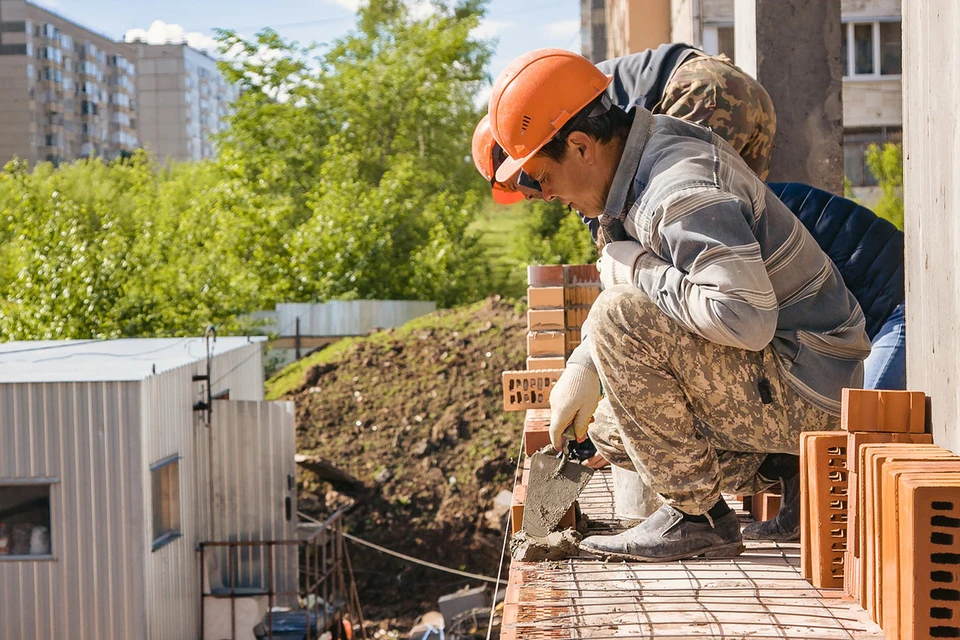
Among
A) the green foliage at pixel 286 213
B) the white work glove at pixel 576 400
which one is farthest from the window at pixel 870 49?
the white work glove at pixel 576 400

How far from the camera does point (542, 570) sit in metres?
3.20

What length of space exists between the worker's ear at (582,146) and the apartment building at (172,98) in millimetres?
88612

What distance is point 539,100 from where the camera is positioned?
3.12 metres

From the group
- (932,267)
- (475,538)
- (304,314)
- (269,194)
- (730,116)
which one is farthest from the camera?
(269,194)

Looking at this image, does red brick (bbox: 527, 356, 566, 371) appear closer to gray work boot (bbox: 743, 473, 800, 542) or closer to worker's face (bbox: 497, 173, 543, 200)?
worker's face (bbox: 497, 173, 543, 200)

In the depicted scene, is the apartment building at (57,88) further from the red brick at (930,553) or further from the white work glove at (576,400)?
the red brick at (930,553)

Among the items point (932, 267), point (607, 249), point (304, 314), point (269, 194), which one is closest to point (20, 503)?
point (607, 249)

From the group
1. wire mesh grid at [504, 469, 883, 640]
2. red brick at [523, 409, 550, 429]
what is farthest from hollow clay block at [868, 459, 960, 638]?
red brick at [523, 409, 550, 429]

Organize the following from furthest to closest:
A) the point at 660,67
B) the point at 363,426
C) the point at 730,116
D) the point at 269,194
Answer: the point at 269,194 → the point at 363,426 → the point at 660,67 → the point at 730,116

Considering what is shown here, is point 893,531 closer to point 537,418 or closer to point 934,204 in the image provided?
point 934,204

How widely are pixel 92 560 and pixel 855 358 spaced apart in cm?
1053

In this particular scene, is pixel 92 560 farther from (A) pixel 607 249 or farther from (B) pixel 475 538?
(A) pixel 607 249

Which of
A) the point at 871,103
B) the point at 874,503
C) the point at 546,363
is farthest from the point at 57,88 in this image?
the point at 874,503

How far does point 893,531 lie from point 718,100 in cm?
275
